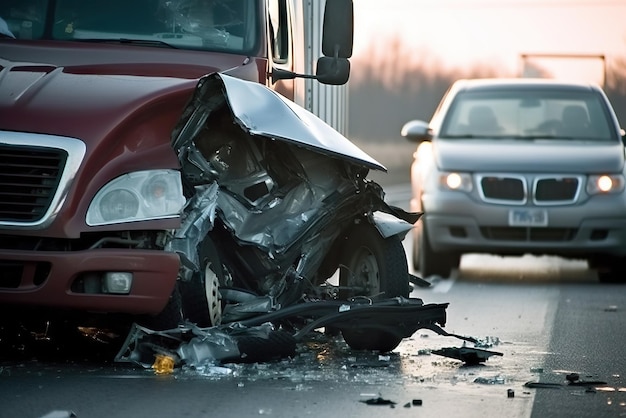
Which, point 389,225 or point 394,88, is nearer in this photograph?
point 389,225

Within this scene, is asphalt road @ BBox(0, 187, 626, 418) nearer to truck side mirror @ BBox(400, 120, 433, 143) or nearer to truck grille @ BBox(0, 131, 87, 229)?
truck grille @ BBox(0, 131, 87, 229)

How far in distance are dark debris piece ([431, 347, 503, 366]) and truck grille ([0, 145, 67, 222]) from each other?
2240 millimetres

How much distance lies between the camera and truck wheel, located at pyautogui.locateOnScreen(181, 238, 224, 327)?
786cm

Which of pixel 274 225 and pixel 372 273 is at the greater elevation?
pixel 274 225

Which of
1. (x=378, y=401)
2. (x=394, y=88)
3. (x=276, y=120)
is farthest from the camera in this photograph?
(x=394, y=88)

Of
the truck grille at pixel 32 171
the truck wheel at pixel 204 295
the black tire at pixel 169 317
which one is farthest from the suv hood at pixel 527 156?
the truck grille at pixel 32 171

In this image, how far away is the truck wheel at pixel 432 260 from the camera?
14616 mm

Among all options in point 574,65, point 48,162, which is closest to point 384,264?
point 48,162

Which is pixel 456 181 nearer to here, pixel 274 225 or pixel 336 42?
pixel 336 42

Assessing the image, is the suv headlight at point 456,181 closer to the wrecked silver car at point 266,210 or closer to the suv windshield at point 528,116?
the suv windshield at point 528,116

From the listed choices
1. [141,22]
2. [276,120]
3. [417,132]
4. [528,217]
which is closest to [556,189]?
[528,217]

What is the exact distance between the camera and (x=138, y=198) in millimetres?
7594

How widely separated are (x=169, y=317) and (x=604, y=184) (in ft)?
23.9

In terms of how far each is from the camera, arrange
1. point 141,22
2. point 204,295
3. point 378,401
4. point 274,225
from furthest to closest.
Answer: point 141,22, point 274,225, point 204,295, point 378,401
